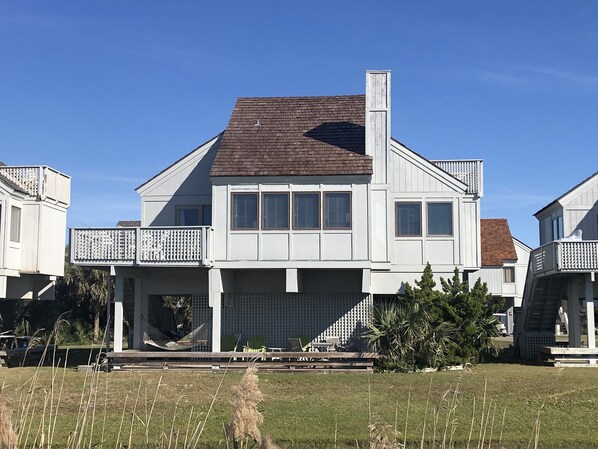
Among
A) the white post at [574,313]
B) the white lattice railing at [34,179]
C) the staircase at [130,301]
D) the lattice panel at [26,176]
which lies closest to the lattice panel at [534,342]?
the white post at [574,313]

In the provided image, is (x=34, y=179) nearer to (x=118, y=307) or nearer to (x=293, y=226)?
(x=118, y=307)

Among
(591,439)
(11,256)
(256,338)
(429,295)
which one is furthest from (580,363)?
(11,256)

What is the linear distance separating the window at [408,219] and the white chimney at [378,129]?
4.28 feet

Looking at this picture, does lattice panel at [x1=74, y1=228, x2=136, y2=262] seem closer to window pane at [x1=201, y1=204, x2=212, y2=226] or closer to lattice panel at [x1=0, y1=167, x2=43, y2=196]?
window pane at [x1=201, y1=204, x2=212, y2=226]

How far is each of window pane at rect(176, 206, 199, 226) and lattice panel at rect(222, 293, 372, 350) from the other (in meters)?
3.09

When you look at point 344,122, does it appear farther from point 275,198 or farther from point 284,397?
point 284,397

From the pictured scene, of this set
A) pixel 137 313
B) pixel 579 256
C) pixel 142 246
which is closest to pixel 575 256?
pixel 579 256

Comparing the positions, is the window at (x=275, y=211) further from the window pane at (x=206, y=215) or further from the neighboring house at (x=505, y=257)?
the neighboring house at (x=505, y=257)

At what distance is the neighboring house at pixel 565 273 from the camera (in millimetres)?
26562

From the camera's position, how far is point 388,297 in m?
28.4

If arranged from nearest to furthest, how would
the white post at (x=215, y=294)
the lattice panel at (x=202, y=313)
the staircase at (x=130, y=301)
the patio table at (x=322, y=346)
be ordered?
the white post at (x=215, y=294)
the patio table at (x=322, y=346)
the lattice panel at (x=202, y=313)
the staircase at (x=130, y=301)

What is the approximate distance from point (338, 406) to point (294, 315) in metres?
10.7

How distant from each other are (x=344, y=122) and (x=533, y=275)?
939cm

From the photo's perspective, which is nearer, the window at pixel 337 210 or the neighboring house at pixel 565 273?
the window at pixel 337 210
